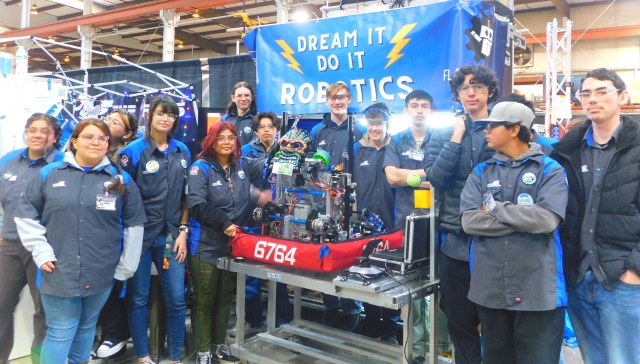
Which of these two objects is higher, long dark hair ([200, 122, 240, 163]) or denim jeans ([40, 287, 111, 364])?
long dark hair ([200, 122, 240, 163])

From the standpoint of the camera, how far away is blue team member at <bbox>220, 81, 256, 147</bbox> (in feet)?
13.5

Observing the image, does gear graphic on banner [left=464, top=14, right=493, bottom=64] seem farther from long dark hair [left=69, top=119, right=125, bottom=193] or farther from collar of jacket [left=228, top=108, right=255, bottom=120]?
long dark hair [left=69, top=119, right=125, bottom=193]

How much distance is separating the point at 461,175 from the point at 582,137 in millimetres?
554

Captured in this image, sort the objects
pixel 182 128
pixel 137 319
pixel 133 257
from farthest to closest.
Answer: pixel 182 128 → pixel 137 319 → pixel 133 257

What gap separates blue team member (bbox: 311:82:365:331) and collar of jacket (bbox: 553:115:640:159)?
146 cm

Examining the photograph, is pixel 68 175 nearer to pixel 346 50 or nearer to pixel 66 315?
pixel 66 315

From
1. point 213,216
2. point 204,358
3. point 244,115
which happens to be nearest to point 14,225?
point 213,216

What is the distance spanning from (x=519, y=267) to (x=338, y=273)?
1014 mm

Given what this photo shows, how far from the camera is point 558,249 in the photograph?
6.55 ft

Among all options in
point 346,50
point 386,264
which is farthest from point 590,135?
point 346,50

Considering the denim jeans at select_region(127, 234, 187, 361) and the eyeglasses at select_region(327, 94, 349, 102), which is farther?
the eyeglasses at select_region(327, 94, 349, 102)

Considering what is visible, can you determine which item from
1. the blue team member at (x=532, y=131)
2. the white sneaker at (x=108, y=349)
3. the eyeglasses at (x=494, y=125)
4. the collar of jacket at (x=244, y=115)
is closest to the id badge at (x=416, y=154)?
the blue team member at (x=532, y=131)

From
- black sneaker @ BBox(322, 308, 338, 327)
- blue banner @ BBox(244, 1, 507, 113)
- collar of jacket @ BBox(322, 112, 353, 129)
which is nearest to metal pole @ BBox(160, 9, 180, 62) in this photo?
blue banner @ BBox(244, 1, 507, 113)

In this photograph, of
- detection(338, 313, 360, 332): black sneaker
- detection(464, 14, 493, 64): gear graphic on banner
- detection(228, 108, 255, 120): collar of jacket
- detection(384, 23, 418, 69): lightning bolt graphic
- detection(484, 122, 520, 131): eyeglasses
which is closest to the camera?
detection(484, 122, 520, 131): eyeglasses
